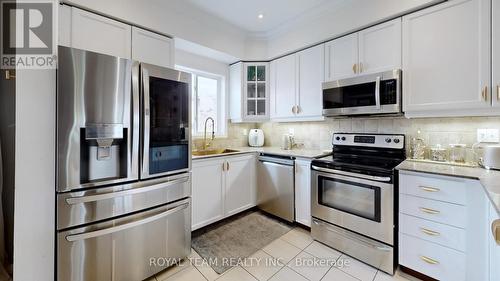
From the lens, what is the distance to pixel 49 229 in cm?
122

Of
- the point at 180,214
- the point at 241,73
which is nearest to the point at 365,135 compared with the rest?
the point at 241,73

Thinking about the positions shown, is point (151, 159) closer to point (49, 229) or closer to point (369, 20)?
point (49, 229)

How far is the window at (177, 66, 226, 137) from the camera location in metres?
3.02

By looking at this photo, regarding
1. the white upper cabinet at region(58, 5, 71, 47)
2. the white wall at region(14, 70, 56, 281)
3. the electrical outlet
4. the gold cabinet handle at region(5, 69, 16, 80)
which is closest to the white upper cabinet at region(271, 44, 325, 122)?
the electrical outlet

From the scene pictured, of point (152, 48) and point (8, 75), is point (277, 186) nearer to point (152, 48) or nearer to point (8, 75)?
point (152, 48)

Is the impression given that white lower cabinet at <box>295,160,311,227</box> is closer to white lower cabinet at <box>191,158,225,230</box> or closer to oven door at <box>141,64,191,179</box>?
white lower cabinet at <box>191,158,225,230</box>

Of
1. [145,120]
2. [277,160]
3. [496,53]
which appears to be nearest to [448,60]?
[496,53]

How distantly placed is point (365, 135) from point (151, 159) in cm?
227

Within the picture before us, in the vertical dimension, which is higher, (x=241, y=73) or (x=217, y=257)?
(x=241, y=73)

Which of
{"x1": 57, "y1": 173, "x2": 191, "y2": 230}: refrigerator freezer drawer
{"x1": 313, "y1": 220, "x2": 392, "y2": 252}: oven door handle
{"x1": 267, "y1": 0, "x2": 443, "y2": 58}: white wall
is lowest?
{"x1": 313, "y1": 220, "x2": 392, "y2": 252}: oven door handle

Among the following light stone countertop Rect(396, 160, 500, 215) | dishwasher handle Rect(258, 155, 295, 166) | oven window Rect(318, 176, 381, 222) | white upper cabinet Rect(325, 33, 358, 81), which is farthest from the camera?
dishwasher handle Rect(258, 155, 295, 166)

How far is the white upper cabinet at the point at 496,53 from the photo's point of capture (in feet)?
4.94

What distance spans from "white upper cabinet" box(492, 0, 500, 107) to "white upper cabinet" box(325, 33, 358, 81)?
3.14ft

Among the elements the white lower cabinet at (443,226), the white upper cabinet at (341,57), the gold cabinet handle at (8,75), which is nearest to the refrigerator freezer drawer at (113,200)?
the gold cabinet handle at (8,75)
